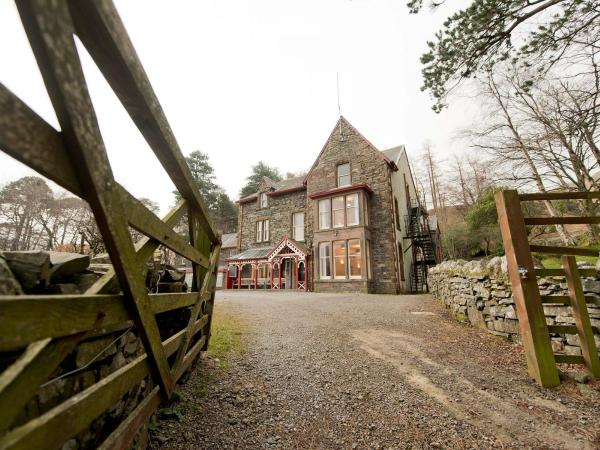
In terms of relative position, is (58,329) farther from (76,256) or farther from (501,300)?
(501,300)

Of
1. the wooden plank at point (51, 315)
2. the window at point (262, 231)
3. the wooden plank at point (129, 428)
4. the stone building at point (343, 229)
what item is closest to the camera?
the wooden plank at point (51, 315)

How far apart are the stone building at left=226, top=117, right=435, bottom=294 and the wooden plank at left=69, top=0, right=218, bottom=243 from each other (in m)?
14.3

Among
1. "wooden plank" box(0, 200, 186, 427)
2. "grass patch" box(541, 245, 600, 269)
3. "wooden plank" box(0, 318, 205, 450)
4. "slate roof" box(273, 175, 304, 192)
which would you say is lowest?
"wooden plank" box(0, 318, 205, 450)

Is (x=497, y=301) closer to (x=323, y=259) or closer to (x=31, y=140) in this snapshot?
(x=31, y=140)

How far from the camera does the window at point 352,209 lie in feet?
53.0

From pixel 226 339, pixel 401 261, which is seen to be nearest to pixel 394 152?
pixel 401 261

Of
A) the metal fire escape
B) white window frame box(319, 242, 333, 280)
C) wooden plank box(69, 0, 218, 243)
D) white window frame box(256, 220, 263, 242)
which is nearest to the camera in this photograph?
wooden plank box(69, 0, 218, 243)

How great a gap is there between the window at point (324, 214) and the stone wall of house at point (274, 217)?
5.23ft

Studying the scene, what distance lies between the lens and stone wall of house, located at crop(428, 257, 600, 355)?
3.72 metres

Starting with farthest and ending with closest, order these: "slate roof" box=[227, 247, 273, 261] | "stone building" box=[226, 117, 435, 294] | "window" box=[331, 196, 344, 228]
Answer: "slate roof" box=[227, 247, 273, 261], "window" box=[331, 196, 344, 228], "stone building" box=[226, 117, 435, 294]

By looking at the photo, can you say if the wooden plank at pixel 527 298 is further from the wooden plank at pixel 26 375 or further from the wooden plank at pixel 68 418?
the wooden plank at pixel 26 375

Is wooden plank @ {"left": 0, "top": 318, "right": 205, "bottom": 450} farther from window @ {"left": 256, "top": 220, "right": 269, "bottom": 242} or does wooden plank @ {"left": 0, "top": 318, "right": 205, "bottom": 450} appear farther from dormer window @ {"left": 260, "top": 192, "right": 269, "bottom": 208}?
dormer window @ {"left": 260, "top": 192, "right": 269, "bottom": 208}

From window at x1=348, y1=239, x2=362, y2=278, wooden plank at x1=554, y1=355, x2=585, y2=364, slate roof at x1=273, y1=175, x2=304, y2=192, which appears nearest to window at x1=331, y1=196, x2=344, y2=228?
window at x1=348, y1=239, x2=362, y2=278

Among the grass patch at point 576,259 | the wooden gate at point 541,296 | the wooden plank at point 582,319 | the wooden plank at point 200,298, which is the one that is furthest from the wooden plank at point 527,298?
the wooden plank at point 200,298
